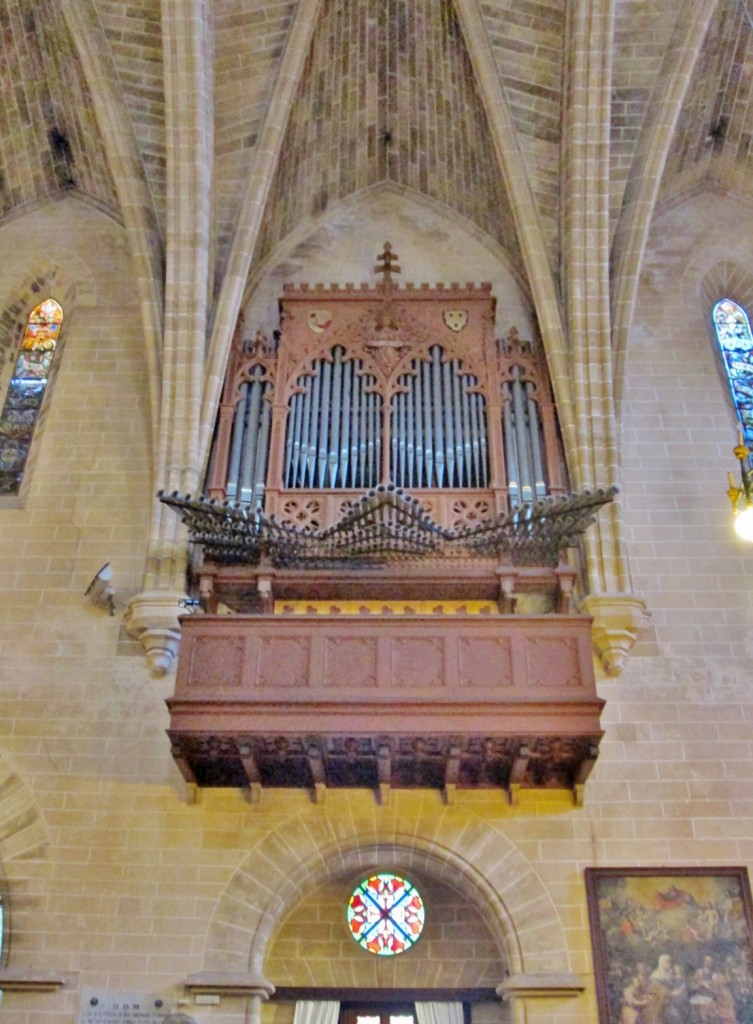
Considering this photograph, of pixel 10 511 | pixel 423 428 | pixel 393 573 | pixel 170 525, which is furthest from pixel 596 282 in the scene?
pixel 10 511

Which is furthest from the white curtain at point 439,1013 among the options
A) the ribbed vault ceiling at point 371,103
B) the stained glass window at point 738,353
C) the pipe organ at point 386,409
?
the ribbed vault ceiling at point 371,103

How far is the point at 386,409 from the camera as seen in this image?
13.1m

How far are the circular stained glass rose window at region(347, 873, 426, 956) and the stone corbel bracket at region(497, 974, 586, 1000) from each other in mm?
2329

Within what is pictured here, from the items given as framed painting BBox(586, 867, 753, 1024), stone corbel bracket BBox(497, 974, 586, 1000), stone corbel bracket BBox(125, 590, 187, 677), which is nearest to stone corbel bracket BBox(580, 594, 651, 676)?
framed painting BBox(586, 867, 753, 1024)

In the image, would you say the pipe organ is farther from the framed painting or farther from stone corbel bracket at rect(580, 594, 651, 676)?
the framed painting

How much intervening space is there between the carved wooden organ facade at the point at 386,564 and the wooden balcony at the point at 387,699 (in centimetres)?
2

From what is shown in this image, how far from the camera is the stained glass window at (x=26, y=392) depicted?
539 inches

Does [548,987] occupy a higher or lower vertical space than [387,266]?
lower

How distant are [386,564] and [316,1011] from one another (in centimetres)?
509

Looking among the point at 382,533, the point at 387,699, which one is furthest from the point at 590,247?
the point at 387,699

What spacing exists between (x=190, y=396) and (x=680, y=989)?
324 inches

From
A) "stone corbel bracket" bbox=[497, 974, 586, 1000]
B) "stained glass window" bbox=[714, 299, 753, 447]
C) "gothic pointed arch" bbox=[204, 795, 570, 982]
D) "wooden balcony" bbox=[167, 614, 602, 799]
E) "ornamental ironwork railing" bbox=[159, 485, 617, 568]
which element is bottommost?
"stone corbel bracket" bbox=[497, 974, 586, 1000]

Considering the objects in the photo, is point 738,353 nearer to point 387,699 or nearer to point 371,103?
point 371,103

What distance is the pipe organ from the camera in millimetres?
12516
